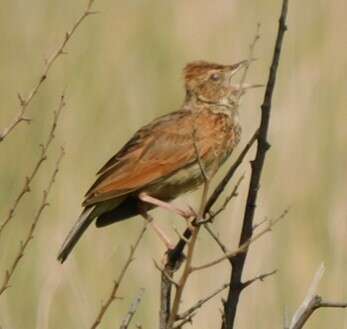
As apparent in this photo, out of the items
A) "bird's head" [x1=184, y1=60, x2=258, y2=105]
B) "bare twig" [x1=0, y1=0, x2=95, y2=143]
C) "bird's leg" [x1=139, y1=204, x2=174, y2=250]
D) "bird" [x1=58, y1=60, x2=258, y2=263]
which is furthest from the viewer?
"bird's head" [x1=184, y1=60, x2=258, y2=105]

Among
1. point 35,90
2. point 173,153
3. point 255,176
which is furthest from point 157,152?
point 255,176

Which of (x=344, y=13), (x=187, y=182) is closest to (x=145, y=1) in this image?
(x=344, y=13)

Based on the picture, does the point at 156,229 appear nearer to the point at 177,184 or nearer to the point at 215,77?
the point at 177,184

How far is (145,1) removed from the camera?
848 centimetres

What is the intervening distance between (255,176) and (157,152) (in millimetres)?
2298

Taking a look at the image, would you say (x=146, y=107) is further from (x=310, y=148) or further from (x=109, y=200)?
(x=109, y=200)

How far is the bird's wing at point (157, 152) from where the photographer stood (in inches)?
213

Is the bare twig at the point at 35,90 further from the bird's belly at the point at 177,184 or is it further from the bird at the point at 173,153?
the bird's belly at the point at 177,184

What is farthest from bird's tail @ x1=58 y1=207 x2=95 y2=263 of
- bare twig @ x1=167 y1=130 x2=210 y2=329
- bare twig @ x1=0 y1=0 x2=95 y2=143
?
bare twig @ x1=167 y1=130 x2=210 y2=329

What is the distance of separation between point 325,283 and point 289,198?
1.63 feet

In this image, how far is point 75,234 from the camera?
4.98 meters

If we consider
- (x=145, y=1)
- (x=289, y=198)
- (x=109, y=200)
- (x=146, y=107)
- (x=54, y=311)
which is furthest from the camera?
(x=145, y=1)

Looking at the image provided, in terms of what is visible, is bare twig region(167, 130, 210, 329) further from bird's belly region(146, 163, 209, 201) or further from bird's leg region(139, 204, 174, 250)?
bird's belly region(146, 163, 209, 201)

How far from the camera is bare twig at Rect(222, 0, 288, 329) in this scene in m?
3.24
